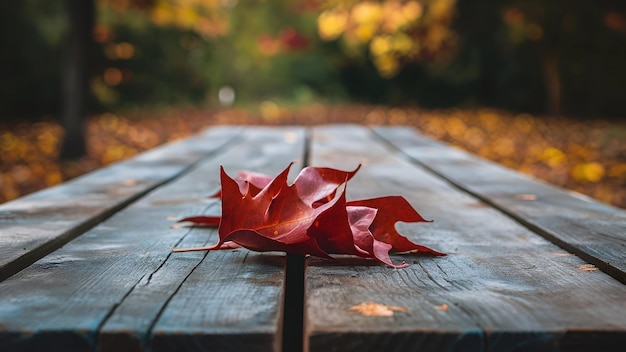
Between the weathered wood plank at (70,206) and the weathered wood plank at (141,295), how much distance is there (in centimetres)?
3

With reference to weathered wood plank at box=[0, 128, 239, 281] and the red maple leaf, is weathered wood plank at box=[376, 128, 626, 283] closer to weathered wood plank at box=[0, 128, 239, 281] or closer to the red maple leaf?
the red maple leaf

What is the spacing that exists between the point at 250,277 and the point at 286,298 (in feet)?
0.31

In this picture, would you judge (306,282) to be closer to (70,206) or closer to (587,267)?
(587,267)

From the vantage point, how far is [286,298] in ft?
3.17

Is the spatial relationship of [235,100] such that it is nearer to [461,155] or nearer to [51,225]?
[461,155]

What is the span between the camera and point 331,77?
1168 centimetres

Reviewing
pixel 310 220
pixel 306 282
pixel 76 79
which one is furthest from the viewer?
pixel 76 79

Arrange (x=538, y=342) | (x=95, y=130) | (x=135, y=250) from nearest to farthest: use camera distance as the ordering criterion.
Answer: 1. (x=538, y=342)
2. (x=135, y=250)
3. (x=95, y=130)

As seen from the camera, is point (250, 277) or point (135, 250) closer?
point (250, 277)

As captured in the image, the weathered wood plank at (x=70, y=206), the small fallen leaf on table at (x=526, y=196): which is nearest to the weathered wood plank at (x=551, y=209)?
the small fallen leaf on table at (x=526, y=196)

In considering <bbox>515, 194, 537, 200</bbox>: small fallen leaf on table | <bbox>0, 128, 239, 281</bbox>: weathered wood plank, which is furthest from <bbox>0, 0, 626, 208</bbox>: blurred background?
<bbox>515, 194, 537, 200</bbox>: small fallen leaf on table

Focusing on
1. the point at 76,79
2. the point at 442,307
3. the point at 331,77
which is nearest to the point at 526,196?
the point at 442,307

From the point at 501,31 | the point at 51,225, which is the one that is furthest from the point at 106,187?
the point at 501,31

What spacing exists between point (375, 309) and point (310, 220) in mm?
242
